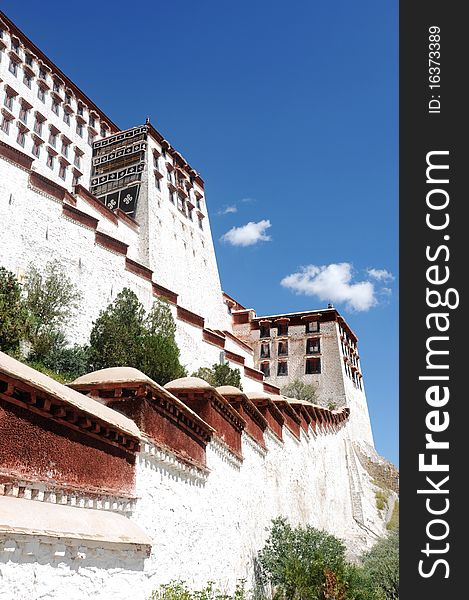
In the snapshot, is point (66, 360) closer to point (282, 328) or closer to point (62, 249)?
point (62, 249)

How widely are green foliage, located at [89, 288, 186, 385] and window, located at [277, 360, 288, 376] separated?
23.9 m

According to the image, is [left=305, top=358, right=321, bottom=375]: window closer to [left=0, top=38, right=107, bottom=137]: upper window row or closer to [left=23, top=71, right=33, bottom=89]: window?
[left=0, top=38, right=107, bottom=137]: upper window row

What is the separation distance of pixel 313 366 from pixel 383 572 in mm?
25518

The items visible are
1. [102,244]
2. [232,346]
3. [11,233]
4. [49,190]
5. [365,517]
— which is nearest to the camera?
[11,233]

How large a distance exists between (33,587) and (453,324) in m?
4.03

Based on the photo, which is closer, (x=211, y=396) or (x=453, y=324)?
(x=453, y=324)

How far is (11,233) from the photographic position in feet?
56.3

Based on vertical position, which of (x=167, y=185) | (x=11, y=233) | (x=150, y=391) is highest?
(x=167, y=185)

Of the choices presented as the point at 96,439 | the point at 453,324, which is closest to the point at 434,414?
the point at 453,324

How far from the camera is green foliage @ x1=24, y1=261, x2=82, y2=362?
15.5 m

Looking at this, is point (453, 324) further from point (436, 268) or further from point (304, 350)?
point (304, 350)

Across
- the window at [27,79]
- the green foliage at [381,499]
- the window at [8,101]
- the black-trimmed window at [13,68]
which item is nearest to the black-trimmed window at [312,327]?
the green foliage at [381,499]

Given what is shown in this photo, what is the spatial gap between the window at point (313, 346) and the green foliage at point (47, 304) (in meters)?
24.7

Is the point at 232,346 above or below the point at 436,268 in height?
above
